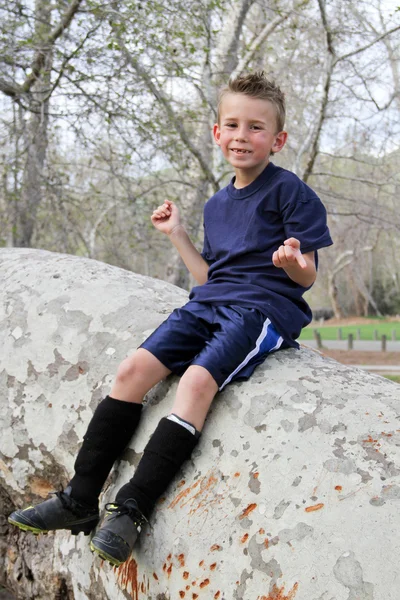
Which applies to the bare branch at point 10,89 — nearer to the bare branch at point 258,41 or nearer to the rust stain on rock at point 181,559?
the bare branch at point 258,41

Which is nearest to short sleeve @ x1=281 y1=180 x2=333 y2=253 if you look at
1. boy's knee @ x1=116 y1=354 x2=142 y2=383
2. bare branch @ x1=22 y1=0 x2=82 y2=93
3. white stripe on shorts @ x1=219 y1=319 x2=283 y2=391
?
white stripe on shorts @ x1=219 y1=319 x2=283 y2=391

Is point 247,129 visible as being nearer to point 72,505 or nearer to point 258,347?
point 258,347

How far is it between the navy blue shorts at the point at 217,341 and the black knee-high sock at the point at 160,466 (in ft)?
0.70

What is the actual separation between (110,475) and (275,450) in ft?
2.11

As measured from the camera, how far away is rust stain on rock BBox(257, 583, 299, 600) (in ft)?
5.10

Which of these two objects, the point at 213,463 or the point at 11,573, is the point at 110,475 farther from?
the point at 11,573

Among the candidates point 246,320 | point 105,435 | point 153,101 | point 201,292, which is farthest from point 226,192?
point 153,101

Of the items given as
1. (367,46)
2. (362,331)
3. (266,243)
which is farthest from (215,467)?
(362,331)

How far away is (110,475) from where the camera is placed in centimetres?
216

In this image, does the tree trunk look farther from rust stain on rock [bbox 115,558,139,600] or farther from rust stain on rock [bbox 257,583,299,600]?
rust stain on rock [bbox 257,583,299,600]

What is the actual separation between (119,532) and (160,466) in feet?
0.72

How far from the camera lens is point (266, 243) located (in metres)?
2.32

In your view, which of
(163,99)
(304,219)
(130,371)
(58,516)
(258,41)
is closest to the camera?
(58,516)

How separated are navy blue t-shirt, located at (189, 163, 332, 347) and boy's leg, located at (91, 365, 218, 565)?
0.38 meters
